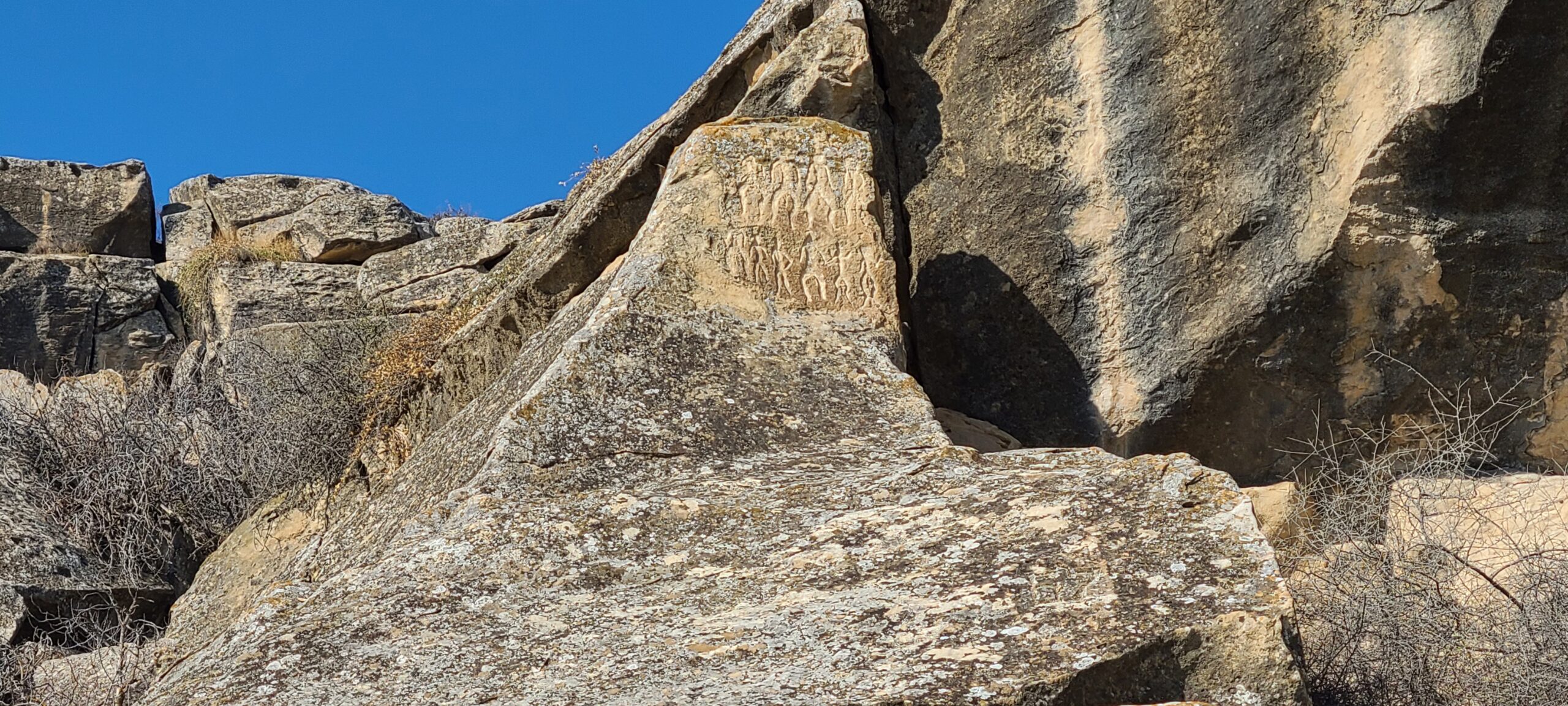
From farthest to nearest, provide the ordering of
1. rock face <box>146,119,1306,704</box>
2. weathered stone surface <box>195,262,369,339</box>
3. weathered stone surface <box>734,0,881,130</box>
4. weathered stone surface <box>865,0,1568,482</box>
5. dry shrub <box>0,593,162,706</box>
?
weathered stone surface <box>195,262,369,339</box> < weathered stone surface <box>734,0,881,130</box> < weathered stone surface <box>865,0,1568,482</box> < dry shrub <box>0,593,162,706</box> < rock face <box>146,119,1306,704</box>

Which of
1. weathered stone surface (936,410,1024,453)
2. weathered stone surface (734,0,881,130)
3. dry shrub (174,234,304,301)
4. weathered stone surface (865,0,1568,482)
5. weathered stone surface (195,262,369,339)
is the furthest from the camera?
dry shrub (174,234,304,301)

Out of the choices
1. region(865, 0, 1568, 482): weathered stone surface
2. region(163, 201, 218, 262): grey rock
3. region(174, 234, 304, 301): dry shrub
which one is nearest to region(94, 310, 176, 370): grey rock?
region(174, 234, 304, 301): dry shrub

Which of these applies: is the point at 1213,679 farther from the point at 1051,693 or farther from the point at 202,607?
the point at 202,607

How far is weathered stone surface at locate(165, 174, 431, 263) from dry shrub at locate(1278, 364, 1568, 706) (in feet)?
26.5

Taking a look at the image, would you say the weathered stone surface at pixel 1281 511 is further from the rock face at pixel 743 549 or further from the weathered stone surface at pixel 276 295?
the weathered stone surface at pixel 276 295

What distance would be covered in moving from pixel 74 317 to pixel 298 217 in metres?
1.85

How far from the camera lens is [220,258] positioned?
11953 millimetres

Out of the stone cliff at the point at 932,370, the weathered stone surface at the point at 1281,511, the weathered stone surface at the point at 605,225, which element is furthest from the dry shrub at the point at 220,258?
the weathered stone surface at the point at 1281,511

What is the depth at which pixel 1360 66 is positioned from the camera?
584 centimetres

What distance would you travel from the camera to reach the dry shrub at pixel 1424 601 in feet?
14.1

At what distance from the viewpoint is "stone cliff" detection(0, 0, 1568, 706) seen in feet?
11.1

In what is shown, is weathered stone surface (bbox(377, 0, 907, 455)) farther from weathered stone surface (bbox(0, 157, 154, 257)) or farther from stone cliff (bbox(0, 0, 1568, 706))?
weathered stone surface (bbox(0, 157, 154, 257))

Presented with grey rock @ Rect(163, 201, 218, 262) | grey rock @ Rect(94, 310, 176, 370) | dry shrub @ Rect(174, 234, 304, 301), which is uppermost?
grey rock @ Rect(163, 201, 218, 262)

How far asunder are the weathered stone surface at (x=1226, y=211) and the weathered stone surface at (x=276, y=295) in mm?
5518
